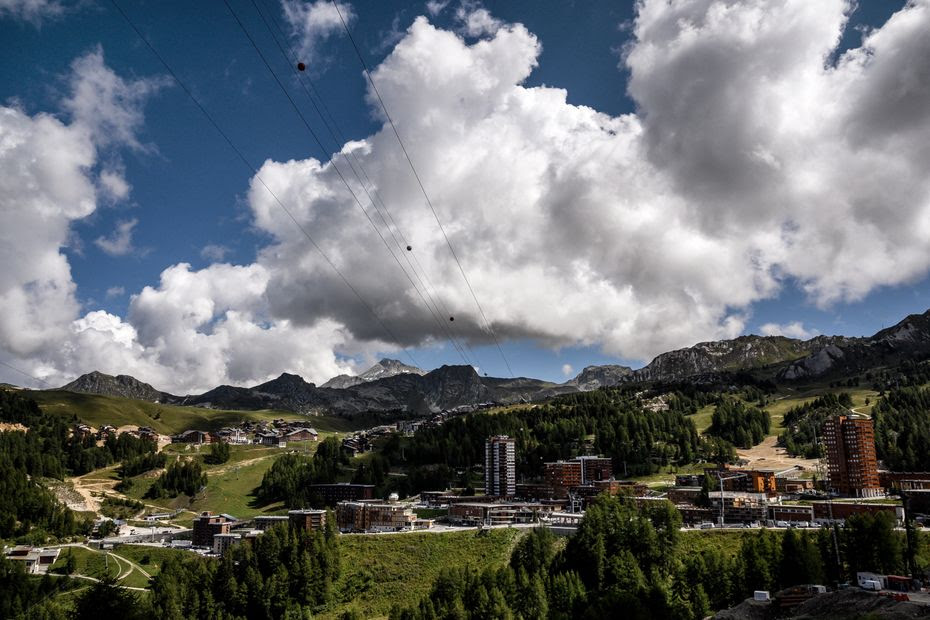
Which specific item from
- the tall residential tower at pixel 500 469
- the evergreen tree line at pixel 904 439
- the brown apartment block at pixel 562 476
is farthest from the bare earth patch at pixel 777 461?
the tall residential tower at pixel 500 469

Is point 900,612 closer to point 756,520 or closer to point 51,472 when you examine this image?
point 756,520

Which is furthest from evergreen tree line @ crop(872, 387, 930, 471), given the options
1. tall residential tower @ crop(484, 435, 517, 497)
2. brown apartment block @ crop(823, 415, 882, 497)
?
tall residential tower @ crop(484, 435, 517, 497)

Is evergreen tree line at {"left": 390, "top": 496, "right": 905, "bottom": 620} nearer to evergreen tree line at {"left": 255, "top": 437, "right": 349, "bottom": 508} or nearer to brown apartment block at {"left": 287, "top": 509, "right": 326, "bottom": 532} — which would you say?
brown apartment block at {"left": 287, "top": 509, "right": 326, "bottom": 532}

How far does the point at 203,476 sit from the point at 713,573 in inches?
6266

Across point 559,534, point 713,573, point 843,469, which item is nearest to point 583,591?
point 713,573

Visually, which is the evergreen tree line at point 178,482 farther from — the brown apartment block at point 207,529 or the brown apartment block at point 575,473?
the brown apartment block at point 575,473

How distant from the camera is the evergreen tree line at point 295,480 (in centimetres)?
16825

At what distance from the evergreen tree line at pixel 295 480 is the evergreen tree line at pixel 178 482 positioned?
17234mm

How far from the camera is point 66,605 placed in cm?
9962

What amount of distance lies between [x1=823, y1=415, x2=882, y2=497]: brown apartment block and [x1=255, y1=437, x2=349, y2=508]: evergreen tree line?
119204 millimetres

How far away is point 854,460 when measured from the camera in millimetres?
131875

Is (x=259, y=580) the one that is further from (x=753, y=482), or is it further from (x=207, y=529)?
(x=753, y=482)

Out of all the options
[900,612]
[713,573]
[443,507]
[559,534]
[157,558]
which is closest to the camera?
[900,612]

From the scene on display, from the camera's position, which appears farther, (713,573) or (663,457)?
(663,457)
